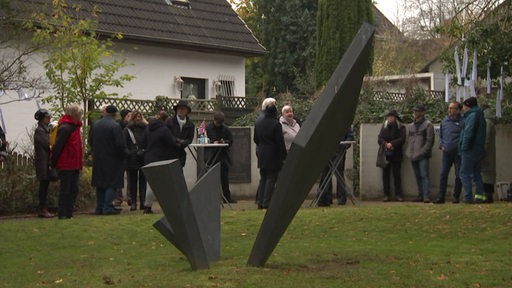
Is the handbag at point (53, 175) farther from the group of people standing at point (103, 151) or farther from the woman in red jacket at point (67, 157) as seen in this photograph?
the woman in red jacket at point (67, 157)

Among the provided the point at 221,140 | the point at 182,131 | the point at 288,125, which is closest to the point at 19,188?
the point at 182,131

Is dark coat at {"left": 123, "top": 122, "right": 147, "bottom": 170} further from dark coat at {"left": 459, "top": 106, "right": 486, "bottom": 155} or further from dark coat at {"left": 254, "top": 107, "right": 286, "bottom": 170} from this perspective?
dark coat at {"left": 459, "top": 106, "right": 486, "bottom": 155}

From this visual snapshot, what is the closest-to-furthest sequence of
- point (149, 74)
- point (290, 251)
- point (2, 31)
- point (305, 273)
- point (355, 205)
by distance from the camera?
point (305, 273) → point (290, 251) → point (355, 205) → point (2, 31) → point (149, 74)

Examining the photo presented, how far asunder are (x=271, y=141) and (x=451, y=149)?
12.6 ft

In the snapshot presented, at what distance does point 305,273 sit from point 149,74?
935 inches

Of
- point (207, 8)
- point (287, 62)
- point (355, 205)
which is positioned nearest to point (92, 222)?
point (355, 205)

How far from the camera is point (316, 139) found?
932 centimetres

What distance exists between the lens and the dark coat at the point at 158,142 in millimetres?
16719

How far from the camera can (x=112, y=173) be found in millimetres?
16969

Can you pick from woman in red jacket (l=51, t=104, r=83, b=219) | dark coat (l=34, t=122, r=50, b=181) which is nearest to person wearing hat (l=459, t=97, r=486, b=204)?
woman in red jacket (l=51, t=104, r=83, b=219)

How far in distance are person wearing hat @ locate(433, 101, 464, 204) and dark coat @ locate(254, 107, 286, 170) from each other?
11.6ft

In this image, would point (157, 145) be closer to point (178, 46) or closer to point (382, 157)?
point (382, 157)

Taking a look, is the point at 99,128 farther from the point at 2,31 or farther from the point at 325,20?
the point at 325,20

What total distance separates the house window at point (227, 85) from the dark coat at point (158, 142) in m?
18.5
